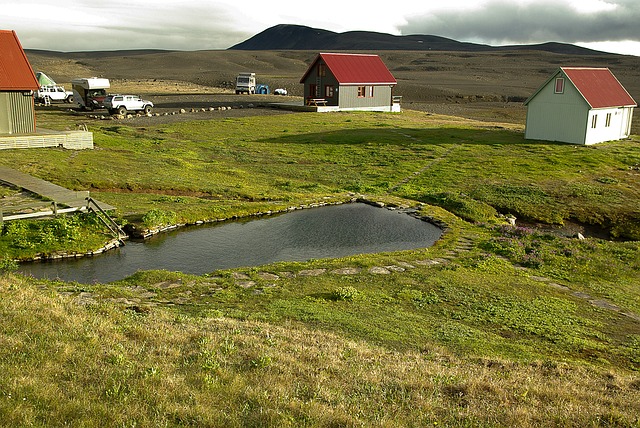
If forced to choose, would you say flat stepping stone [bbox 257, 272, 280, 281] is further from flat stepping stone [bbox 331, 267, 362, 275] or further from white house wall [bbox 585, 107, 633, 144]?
white house wall [bbox 585, 107, 633, 144]

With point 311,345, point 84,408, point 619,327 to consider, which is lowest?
→ point 619,327

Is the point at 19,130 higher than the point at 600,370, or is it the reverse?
the point at 19,130

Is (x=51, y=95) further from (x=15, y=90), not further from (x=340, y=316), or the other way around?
(x=340, y=316)

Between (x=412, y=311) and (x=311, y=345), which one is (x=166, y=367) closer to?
(x=311, y=345)

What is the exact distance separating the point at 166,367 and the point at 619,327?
1426 centimetres

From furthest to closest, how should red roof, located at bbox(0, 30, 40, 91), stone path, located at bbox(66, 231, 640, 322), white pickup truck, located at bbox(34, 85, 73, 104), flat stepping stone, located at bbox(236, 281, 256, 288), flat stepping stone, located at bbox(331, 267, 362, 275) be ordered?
white pickup truck, located at bbox(34, 85, 73, 104) → red roof, located at bbox(0, 30, 40, 91) → flat stepping stone, located at bbox(331, 267, 362, 275) → flat stepping stone, located at bbox(236, 281, 256, 288) → stone path, located at bbox(66, 231, 640, 322)

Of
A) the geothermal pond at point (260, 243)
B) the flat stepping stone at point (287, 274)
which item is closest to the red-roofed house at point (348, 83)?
the geothermal pond at point (260, 243)

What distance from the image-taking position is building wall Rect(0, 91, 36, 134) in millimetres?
42562

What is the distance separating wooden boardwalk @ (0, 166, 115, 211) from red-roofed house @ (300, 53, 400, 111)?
51634mm

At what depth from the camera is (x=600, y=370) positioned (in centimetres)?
1405

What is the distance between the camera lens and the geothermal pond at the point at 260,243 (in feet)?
74.7

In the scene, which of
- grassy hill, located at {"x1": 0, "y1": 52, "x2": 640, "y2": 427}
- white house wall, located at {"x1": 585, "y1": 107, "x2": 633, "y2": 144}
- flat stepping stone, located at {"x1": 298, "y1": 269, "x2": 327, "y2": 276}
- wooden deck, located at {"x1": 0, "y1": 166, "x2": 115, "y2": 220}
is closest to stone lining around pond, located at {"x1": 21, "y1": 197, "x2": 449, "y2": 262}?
grassy hill, located at {"x1": 0, "y1": 52, "x2": 640, "y2": 427}

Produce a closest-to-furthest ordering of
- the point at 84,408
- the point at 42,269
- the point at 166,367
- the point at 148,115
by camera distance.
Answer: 1. the point at 84,408
2. the point at 166,367
3. the point at 42,269
4. the point at 148,115

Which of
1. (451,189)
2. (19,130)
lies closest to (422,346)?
(451,189)
